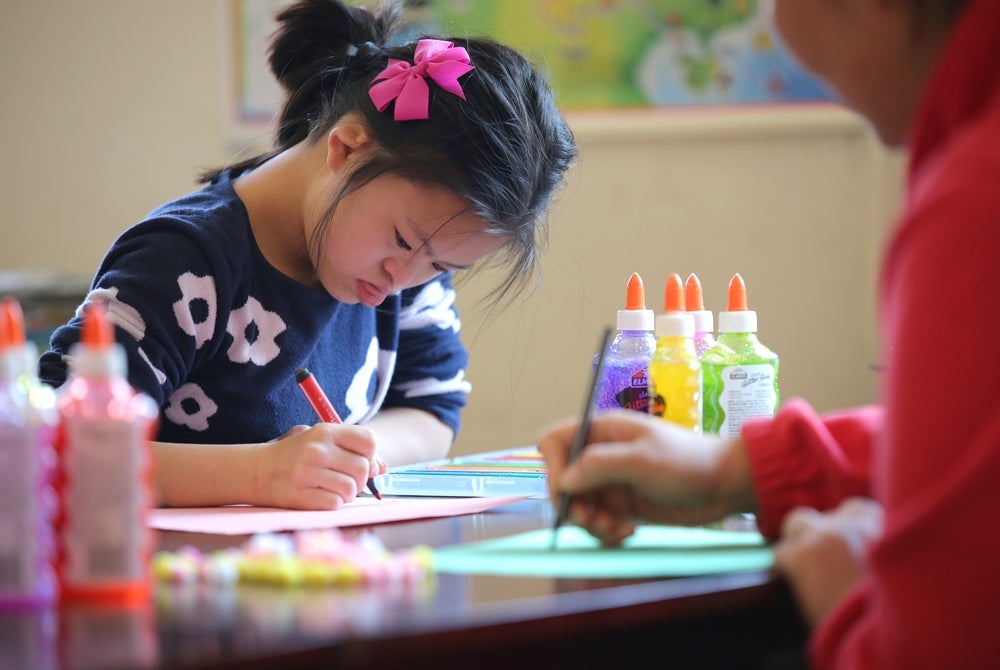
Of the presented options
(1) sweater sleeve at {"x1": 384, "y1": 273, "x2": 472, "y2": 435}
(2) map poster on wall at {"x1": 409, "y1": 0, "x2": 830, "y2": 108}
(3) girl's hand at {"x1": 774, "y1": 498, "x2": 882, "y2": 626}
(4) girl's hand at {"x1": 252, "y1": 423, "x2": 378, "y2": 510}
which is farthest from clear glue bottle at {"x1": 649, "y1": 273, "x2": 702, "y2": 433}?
(2) map poster on wall at {"x1": 409, "y1": 0, "x2": 830, "y2": 108}

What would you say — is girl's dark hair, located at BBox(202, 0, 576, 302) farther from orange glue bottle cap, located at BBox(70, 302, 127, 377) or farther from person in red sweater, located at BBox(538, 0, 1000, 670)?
orange glue bottle cap, located at BBox(70, 302, 127, 377)

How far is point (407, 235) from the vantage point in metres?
1.24

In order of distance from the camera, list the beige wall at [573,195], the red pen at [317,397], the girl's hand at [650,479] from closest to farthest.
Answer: the girl's hand at [650,479], the red pen at [317,397], the beige wall at [573,195]

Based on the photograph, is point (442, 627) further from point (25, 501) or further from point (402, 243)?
point (402, 243)

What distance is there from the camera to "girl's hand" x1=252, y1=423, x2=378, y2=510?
3.40 ft

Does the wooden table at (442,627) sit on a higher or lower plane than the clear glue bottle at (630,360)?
lower

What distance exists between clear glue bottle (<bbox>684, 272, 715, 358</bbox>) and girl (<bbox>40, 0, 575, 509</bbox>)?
0.19 metres

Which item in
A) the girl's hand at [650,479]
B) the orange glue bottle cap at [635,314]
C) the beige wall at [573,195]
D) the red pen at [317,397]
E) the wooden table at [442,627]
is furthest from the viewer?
the beige wall at [573,195]

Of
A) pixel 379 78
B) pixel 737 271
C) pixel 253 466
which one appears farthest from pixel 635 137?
pixel 253 466

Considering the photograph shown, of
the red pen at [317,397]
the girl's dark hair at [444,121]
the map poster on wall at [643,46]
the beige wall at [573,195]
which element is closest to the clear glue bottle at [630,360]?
the girl's dark hair at [444,121]

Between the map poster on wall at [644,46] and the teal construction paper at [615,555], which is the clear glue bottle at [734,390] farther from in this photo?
the map poster on wall at [644,46]

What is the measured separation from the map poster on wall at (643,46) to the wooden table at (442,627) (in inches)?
71.9

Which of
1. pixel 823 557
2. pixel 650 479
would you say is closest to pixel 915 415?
pixel 823 557

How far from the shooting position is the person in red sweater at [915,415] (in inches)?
22.3
